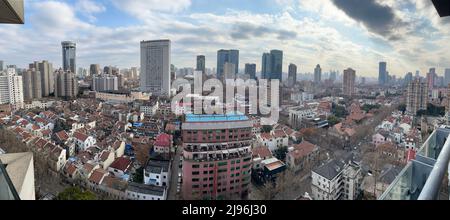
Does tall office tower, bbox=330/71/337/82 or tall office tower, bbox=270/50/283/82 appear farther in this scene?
tall office tower, bbox=330/71/337/82

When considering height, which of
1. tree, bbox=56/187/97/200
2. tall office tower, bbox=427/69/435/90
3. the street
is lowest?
the street

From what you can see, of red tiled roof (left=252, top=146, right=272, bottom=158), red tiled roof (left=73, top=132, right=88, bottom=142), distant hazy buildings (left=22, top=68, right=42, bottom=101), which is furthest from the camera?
distant hazy buildings (left=22, top=68, right=42, bottom=101)

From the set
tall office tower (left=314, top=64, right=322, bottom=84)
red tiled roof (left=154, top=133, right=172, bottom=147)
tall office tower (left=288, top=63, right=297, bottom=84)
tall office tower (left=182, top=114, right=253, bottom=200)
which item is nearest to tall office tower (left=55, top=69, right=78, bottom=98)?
red tiled roof (left=154, top=133, right=172, bottom=147)

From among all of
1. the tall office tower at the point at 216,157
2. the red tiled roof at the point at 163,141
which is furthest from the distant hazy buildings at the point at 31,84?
the tall office tower at the point at 216,157

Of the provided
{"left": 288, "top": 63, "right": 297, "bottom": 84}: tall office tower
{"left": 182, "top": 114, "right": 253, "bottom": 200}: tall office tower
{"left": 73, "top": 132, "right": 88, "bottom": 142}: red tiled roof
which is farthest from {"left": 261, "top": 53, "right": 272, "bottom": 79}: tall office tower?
{"left": 73, "top": 132, "right": 88, "bottom": 142}: red tiled roof

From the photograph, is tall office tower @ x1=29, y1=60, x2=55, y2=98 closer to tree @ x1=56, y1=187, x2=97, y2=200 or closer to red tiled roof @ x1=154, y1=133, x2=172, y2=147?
red tiled roof @ x1=154, y1=133, x2=172, y2=147

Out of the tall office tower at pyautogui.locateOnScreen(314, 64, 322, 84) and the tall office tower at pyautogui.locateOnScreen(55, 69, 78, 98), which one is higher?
the tall office tower at pyautogui.locateOnScreen(314, 64, 322, 84)

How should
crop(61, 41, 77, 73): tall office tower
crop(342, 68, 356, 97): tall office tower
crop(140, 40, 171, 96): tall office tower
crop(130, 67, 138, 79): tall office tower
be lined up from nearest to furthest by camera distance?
crop(140, 40, 171, 96): tall office tower → crop(61, 41, 77, 73): tall office tower → crop(342, 68, 356, 97): tall office tower → crop(130, 67, 138, 79): tall office tower
